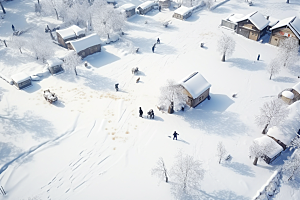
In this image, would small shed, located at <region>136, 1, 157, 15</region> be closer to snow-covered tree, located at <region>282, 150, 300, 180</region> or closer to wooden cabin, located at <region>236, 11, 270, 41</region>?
wooden cabin, located at <region>236, 11, 270, 41</region>

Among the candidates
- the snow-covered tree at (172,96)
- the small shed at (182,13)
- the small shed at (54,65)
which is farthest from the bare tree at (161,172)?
the small shed at (182,13)

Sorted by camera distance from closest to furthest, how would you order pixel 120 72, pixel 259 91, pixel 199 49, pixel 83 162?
pixel 83 162 < pixel 259 91 < pixel 120 72 < pixel 199 49

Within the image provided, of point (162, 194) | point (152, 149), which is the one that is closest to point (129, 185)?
point (162, 194)

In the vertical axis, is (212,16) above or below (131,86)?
above

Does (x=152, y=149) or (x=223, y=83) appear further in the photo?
(x=223, y=83)

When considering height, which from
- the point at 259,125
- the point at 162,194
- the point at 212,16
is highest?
the point at 212,16

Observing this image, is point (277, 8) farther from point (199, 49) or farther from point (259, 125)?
point (259, 125)
